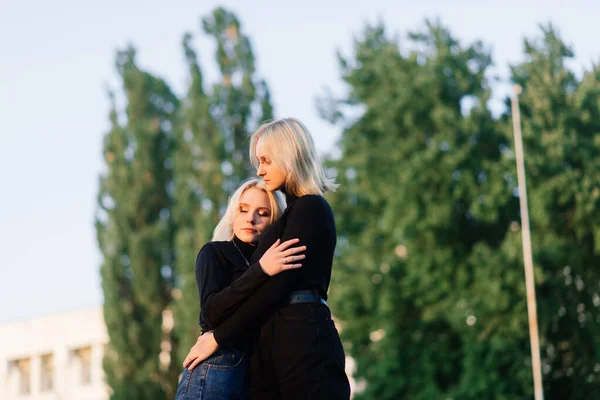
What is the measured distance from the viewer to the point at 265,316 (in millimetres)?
4172

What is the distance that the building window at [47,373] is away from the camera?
48344mm

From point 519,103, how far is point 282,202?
21789mm

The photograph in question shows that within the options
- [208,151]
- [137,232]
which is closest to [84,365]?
[137,232]

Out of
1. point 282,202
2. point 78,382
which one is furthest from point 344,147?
point 78,382

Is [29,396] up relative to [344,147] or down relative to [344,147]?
down

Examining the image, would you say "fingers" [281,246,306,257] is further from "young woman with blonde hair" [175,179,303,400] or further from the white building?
the white building

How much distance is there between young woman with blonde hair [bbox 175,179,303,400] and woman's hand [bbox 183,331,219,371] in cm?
3

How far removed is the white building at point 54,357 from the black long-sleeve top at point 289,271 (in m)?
42.0

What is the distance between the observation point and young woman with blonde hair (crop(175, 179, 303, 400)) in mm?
4195

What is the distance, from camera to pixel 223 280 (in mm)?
4406

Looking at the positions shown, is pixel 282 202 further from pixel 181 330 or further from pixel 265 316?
pixel 181 330

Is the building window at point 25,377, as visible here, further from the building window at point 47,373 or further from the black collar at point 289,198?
the black collar at point 289,198

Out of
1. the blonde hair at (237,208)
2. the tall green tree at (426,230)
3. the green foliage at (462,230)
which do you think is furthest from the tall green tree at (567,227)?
the blonde hair at (237,208)

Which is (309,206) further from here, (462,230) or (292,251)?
(462,230)
